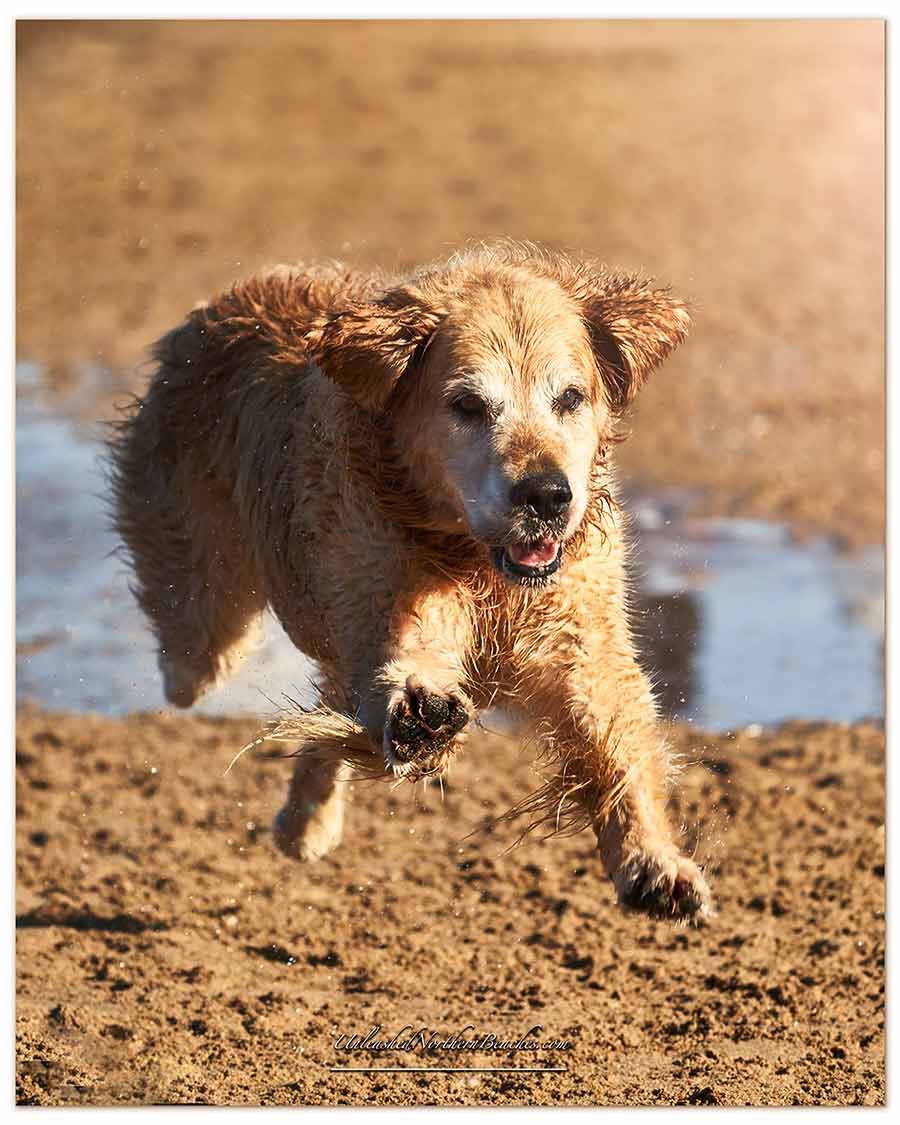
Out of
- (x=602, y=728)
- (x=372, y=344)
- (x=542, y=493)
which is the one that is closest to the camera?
(x=542, y=493)

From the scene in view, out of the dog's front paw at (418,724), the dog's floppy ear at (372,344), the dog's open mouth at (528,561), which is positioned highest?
the dog's floppy ear at (372,344)

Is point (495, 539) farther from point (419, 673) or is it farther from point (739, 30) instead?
point (739, 30)

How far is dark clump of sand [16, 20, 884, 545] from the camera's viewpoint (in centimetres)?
1408

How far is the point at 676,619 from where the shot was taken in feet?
34.1

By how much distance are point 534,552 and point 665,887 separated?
3.41ft

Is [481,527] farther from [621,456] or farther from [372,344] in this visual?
[621,456]

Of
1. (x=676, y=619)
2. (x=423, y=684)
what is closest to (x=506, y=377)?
(x=423, y=684)

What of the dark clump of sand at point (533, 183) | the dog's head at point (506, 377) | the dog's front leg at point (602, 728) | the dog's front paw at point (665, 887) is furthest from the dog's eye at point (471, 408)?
the dark clump of sand at point (533, 183)

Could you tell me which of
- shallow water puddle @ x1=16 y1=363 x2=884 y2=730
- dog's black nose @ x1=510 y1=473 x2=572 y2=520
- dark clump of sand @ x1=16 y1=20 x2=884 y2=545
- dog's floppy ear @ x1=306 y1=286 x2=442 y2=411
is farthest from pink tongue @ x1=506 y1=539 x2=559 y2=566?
dark clump of sand @ x1=16 y1=20 x2=884 y2=545

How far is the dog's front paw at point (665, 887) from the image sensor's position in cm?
509

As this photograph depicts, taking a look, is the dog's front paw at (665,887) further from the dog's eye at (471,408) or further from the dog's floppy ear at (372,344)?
the dog's floppy ear at (372,344)

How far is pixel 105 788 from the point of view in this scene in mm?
8320
